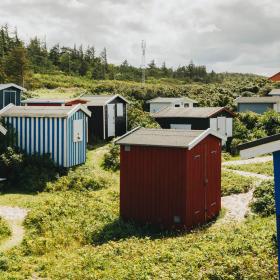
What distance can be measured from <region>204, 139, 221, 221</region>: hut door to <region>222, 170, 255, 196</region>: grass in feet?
10.7

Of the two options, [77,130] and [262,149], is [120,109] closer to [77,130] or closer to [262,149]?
[77,130]

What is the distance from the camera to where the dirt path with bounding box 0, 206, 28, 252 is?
1458cm

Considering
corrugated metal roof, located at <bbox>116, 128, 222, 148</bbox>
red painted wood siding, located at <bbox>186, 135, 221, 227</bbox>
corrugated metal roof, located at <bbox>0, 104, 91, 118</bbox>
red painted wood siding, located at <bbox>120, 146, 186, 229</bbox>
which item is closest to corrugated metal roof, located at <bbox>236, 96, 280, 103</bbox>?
corrugated metal roof, located at <bbox>0, 104, 91, 118</bbox>

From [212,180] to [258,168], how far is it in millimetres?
10651

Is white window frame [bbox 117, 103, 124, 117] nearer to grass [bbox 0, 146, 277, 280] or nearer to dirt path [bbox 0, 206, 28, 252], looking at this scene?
grass [bbox 0, 146, 277, 280]

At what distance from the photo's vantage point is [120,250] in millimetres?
12750

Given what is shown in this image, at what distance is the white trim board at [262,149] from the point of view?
768cm

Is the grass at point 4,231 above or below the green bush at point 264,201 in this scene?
below

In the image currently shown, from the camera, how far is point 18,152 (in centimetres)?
2397

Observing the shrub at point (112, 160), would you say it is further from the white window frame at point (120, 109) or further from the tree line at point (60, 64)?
the tree line at point (60, 64)

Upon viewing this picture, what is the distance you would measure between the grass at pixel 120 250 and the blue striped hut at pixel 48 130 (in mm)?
5501

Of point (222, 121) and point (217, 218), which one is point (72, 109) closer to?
point (217, 218)

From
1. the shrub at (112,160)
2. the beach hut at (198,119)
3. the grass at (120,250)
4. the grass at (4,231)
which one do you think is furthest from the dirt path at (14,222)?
the beach hut at (198,119)

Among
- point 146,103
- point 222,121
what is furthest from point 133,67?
point 222,121
